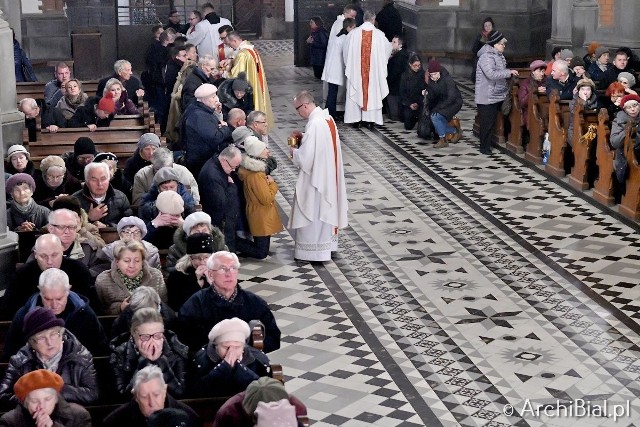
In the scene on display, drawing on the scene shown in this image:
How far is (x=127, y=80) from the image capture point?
14.8 meters

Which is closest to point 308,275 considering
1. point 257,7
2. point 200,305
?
point 200,305

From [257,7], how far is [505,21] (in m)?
7.19

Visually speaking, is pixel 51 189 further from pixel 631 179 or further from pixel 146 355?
pixel 631 179

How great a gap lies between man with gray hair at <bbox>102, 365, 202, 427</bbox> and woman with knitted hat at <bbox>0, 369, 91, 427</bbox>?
0.19 meters

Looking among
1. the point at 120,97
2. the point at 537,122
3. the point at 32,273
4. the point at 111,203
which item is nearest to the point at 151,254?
the point at 32,273

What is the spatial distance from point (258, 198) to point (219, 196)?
487 millimetres

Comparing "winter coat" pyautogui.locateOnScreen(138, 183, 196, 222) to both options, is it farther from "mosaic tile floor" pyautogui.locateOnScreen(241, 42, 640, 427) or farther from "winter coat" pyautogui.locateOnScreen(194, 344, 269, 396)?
"winter coat" pyautogui.locateOnScreen(194, 344, 269, 396)

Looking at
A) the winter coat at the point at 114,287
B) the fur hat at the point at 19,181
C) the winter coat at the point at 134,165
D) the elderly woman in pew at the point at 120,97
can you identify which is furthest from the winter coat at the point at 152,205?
the elderly woman in pew at the point at 120,97

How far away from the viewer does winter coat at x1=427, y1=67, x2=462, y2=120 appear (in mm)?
16109

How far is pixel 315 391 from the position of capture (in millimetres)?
8789

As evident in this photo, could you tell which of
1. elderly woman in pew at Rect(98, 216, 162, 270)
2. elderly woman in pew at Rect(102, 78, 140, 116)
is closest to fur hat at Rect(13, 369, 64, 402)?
elderly woman in pew at Rect(98, 216, 162, 270)

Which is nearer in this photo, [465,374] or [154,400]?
[154,400]

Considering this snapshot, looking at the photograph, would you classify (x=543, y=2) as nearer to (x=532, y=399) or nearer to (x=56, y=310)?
Answer: (x=532, y=399)

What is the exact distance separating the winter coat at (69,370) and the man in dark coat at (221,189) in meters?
4.14
